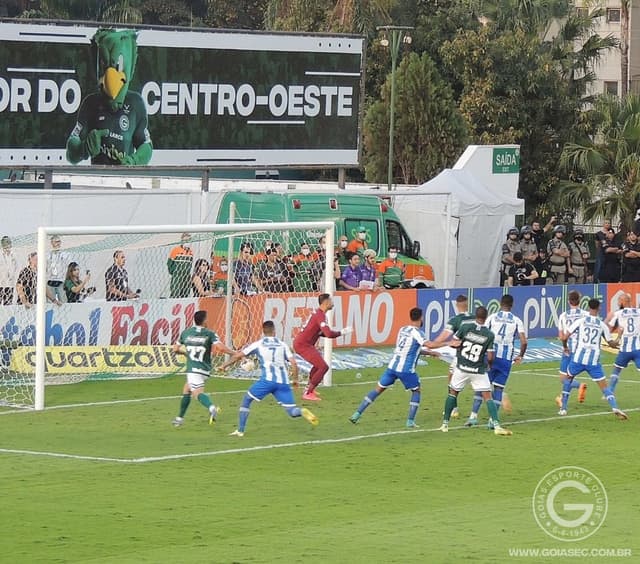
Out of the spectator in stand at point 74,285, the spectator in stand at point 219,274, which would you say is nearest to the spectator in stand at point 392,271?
the spectator in stand at point 219,274

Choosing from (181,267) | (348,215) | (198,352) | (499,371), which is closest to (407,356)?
(499,371)

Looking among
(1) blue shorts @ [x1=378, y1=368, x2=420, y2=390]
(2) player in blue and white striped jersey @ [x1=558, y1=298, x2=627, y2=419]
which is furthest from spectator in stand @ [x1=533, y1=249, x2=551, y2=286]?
(1) blue shorts @ [x1=378, y1=368, x2=420, y2=390]

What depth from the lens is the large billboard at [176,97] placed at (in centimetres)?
2911

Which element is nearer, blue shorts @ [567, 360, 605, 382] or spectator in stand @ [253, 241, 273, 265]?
blue shorts @ [567, 360, 605, 382]

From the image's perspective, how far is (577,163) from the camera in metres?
44.2

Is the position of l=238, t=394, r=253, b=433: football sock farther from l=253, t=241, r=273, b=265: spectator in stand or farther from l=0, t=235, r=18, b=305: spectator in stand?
l=253, t=241, r=273, b=265: spectator in stand

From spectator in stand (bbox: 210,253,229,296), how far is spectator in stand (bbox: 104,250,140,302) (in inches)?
63.2

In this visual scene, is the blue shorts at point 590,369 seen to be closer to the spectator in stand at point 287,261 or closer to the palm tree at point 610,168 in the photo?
the spectator in stand at point 287,261

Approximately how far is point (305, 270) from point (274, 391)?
28.9ft

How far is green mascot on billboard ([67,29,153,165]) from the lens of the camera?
29734mm

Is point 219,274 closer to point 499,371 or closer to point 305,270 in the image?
point 305,270

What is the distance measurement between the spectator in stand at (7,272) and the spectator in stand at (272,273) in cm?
480

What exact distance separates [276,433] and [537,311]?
12.8 m

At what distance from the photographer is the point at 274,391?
19281mm
